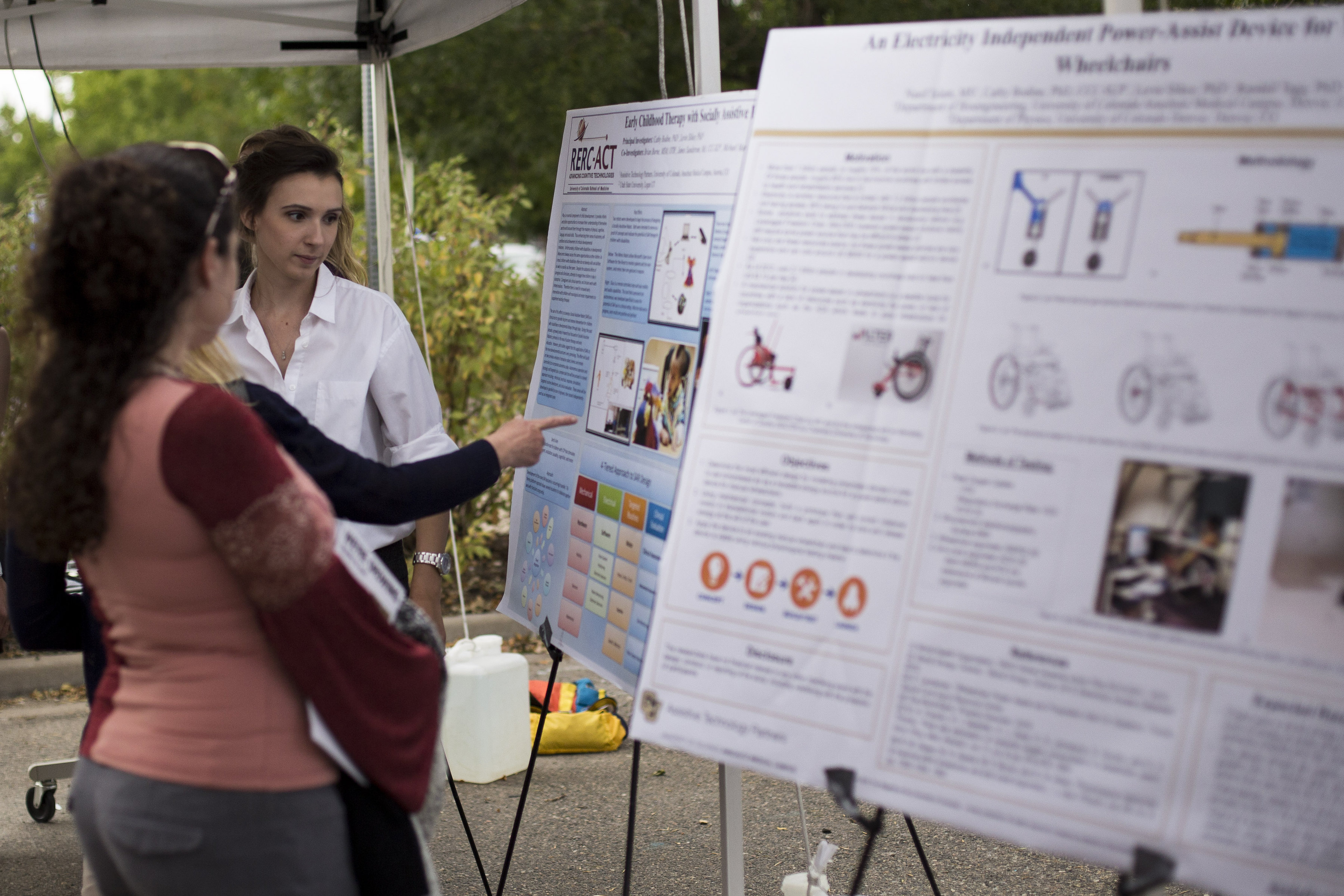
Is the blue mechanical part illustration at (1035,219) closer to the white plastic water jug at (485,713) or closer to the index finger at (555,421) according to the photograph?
the index finger at (555,421)

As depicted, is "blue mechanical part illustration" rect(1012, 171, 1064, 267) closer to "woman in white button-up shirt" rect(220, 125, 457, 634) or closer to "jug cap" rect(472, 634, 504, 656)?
"woman in white button-up shirt" rect(220, 125, 457, 634)

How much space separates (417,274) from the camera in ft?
10.7

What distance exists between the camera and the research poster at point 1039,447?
1237mm

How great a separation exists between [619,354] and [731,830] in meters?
0.98

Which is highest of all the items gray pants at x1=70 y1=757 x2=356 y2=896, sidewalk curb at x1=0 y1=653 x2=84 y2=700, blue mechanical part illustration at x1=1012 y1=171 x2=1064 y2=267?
blue mechanical part illustration at x1=1012 y1=171 x2=1064 y2=267

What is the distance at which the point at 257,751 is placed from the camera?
1.35 meters

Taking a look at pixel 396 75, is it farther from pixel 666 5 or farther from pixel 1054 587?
pixel 1054 587

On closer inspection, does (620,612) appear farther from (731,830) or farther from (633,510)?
(731,830)

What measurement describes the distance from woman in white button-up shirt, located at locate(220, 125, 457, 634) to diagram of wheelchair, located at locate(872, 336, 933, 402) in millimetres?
1254

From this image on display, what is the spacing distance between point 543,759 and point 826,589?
9.72ft

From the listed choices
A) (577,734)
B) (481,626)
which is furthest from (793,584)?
(481,626)

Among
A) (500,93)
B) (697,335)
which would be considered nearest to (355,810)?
(697,335)

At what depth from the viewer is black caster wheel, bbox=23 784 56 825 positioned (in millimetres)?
3584

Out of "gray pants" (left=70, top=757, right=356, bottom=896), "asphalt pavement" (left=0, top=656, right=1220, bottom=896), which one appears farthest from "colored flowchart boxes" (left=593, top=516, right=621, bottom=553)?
"asphalt pavement" (left=0, top=656, right=1220, bottom=896)
